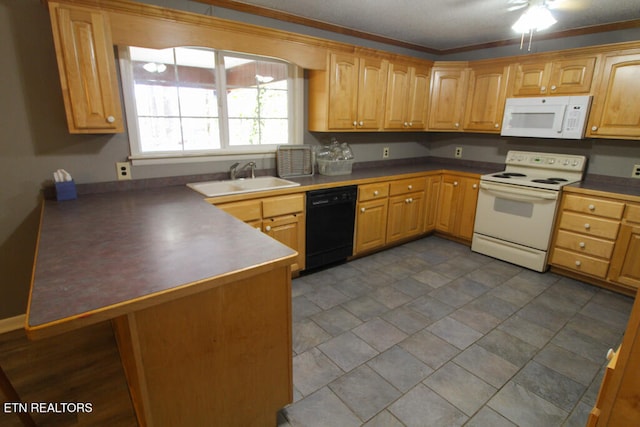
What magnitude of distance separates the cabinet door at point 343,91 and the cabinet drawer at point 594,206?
6.97ft

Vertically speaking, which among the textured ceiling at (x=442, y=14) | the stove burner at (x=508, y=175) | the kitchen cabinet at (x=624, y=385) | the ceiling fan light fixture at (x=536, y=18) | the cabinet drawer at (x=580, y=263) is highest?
the textured ceiling at (x=442, y=14)

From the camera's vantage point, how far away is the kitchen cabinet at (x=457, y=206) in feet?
12.0

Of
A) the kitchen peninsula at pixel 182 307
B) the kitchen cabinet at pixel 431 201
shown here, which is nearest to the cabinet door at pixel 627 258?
the kitchen cabinet at pixel 431 201

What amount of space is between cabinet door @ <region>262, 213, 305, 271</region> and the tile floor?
340mm

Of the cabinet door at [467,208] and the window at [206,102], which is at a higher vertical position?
the window at [206,102]

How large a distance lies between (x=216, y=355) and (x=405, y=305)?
67.4 inches

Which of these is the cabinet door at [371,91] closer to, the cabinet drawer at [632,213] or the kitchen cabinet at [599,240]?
the kitchen cabinet at [599,240]

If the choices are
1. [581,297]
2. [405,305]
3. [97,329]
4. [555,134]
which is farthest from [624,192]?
[97,329]

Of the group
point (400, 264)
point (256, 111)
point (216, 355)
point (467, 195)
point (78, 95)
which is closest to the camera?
point (216, 355)

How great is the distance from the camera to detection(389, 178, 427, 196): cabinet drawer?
3463 mm

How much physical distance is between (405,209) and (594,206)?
164 cm

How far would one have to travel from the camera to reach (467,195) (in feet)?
12.2

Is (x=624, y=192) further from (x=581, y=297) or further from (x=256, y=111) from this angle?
(x=256, y=111)

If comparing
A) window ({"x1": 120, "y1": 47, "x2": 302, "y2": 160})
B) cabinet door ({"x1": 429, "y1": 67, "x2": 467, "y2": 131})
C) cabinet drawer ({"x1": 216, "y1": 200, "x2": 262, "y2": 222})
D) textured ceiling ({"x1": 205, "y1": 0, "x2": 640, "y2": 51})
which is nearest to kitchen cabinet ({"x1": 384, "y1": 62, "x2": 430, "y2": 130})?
cabinet door ({"x1": 429, "y1": 67, "x2": 467, "y2": 131})
